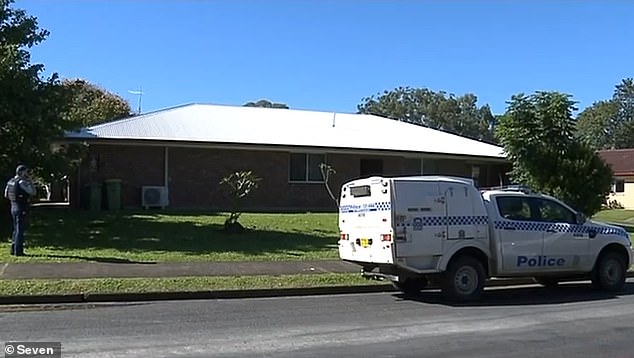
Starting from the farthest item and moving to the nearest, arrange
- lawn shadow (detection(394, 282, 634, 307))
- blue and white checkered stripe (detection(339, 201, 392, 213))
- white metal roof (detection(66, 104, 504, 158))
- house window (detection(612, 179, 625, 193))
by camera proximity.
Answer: house window (detection(612, 179, 625, 193)), white metal roof (detection(66, 104, 504, 158)), lawn shadow (detection(394, 282, 634, 307)), blue and white checkered stripe (detection(339, 201, 392, 213))

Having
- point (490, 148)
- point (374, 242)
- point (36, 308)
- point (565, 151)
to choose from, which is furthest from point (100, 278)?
point (490, 148)

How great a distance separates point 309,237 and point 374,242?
25.5 feet

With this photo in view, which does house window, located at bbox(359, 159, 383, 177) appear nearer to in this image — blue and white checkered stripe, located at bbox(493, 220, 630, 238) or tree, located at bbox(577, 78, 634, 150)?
blue and white checkered stripe, located at bbox(493, 220, 630, 238)

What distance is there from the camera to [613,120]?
317 ft

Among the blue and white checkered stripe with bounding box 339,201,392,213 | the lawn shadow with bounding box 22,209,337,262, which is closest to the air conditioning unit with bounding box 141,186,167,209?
the lawn shadow with bounding box 22,209,337,262

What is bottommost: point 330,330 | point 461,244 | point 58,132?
point 330,330

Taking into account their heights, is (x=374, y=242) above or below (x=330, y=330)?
above

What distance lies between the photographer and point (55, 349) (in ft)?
26.0

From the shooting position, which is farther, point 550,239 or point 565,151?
point 565,151

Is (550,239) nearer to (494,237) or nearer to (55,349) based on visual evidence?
(494,237)

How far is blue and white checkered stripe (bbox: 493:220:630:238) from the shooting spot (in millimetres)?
12914

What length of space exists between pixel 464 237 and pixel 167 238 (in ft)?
28.0

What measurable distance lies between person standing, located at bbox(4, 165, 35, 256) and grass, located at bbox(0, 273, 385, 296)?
3038 mm

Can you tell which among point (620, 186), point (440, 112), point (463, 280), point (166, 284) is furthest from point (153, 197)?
point (440, 112)
